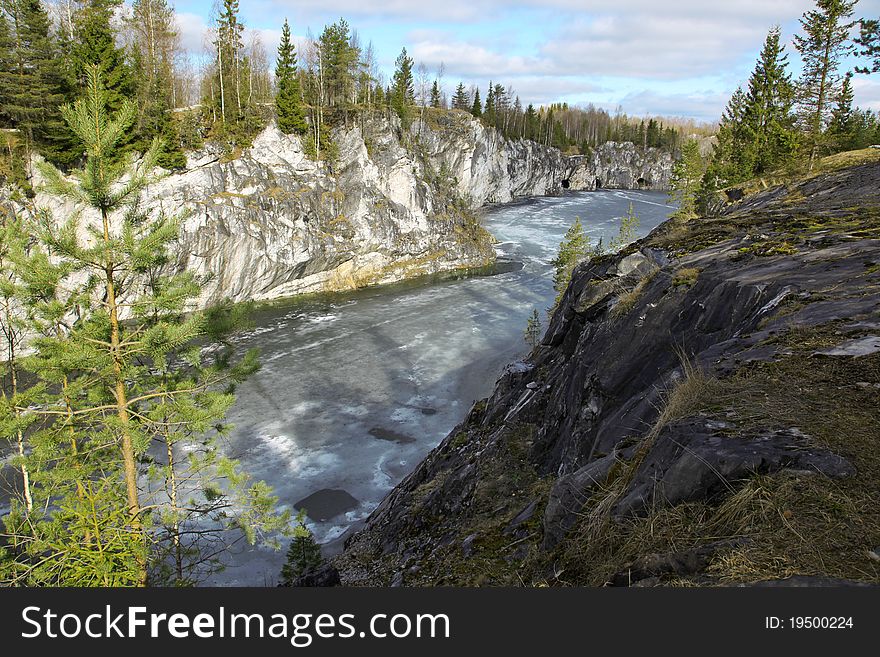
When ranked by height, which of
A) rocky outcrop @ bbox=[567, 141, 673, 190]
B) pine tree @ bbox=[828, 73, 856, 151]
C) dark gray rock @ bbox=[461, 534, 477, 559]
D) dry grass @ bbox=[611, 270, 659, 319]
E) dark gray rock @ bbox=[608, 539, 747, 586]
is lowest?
dark gray rock @ bbox=[461, 534, 477, 559]

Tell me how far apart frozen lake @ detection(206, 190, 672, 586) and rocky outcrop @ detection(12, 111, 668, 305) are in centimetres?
380

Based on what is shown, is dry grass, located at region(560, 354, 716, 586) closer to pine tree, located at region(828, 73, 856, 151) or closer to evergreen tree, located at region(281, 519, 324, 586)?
evergreen tree, located at region(281, 519, 324, 586)

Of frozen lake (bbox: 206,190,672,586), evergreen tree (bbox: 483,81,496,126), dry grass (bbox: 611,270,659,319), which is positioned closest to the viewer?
dry grass (bbox: 611,270,659,319)

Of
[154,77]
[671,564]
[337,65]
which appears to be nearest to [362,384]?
[671,564]

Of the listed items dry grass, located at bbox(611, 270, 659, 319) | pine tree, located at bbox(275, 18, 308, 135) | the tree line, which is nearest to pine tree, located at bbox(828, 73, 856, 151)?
the tree line

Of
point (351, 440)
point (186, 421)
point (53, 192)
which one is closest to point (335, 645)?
point (186, 421)

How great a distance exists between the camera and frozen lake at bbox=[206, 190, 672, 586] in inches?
816

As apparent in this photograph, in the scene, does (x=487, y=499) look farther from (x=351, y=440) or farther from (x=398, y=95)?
(x=398, y=95)

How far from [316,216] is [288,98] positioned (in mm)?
11602

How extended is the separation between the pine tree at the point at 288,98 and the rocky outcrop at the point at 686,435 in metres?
42.6

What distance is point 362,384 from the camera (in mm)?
29141

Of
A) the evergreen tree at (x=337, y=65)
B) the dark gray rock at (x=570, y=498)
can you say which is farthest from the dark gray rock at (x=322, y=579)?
the evergreen tree at (x=337, y=65)

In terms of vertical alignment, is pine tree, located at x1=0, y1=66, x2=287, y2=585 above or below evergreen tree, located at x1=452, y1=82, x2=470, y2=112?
below

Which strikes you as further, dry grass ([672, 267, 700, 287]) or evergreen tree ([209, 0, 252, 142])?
evergreen tree ([209, 0, 252, 142])
